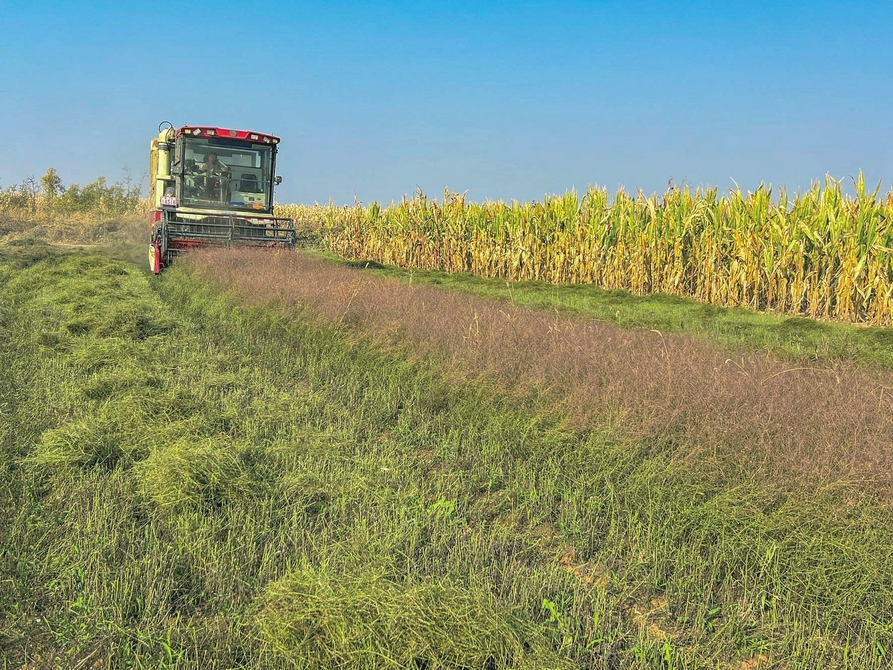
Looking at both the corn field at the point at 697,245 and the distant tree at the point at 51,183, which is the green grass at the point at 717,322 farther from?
the distant tree at the point at 51,183

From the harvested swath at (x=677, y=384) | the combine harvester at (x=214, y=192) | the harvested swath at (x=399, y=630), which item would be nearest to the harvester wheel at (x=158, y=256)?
the combine harvester at (x=214, y=192)

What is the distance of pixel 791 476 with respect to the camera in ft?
12.5

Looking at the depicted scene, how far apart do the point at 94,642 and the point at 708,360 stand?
457cm

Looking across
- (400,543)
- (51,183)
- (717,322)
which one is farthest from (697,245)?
(51,183)

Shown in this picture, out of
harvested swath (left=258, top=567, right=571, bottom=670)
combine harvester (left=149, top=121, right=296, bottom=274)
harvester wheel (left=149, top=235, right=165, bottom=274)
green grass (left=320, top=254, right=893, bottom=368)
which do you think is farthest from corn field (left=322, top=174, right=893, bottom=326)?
harvested swath (left=258, top=567, right=571, bottom=670)

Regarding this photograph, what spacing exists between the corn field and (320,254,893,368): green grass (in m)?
0.82

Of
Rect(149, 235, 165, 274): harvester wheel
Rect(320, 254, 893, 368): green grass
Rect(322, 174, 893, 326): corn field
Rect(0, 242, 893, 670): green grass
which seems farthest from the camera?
Rect(149, 235, 165, 274): harvester wheel

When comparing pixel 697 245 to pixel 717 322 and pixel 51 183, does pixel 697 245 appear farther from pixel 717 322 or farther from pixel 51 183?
pixel 51 183

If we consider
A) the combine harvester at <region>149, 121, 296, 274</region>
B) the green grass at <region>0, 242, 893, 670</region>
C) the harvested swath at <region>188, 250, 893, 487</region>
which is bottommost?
the green grass at <region>0, 242, 893, 670</region>

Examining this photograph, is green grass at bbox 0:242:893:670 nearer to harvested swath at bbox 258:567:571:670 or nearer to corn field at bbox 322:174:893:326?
harvested swath at bbox 258:567:571:670

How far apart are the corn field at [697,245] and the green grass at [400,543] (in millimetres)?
8519

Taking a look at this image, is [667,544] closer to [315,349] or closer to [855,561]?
[855,561]

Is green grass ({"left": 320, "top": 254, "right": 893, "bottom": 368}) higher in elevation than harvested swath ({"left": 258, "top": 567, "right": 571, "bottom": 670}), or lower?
higher

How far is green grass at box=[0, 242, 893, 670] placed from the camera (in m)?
2.57
